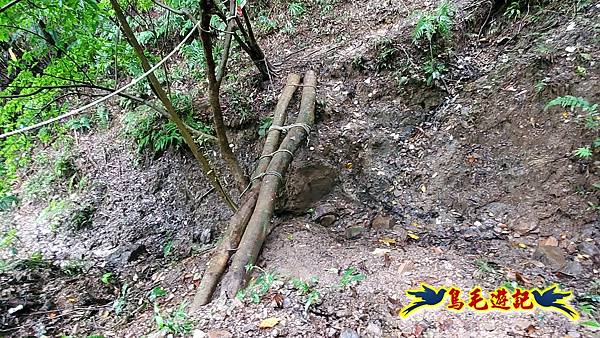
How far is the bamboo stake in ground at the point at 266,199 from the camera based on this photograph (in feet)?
9.43

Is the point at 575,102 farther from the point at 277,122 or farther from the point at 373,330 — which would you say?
the point at 277,122

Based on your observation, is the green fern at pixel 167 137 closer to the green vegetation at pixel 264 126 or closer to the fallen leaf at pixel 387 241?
the green vegetation at pixel 264 126

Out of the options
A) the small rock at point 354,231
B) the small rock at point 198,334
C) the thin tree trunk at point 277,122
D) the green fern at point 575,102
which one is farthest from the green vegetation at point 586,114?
the small rock at point 198,334

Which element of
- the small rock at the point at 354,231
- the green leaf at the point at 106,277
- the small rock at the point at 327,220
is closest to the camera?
the small rock at the point at 354,231

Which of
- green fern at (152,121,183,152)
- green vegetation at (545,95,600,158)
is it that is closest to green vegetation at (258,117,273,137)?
green fern at (152,121,183,152)

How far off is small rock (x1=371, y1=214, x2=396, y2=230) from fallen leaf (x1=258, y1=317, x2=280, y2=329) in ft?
4.97

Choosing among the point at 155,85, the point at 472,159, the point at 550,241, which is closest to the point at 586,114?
the point at 472,159

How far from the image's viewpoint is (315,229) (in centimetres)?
346

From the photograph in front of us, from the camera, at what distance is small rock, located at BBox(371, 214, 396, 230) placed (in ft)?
11.4

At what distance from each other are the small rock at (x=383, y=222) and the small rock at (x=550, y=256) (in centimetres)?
114

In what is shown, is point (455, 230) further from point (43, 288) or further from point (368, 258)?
point (43, 288)

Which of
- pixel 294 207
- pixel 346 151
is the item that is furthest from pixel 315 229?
pixel 346 151

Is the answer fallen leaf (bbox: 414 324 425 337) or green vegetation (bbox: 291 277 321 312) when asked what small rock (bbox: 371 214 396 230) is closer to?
green vegetation (bbox: 291 277 321 312)

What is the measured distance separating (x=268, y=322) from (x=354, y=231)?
142cm
